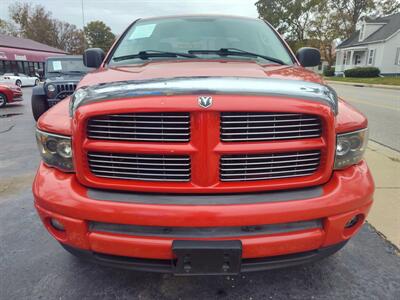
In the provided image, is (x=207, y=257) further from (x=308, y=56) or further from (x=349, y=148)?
(x=308, y=56)

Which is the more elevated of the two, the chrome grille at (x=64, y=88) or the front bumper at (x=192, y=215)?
the front bumper at (x=192, y=215)

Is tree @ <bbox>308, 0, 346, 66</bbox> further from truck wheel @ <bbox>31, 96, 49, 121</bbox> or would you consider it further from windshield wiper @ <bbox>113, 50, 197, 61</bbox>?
windshield wiper @ <bbox>113, 50, 197, 61</bbox>

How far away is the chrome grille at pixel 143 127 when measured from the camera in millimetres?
1736

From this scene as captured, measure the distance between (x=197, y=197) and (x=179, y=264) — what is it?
361 mm

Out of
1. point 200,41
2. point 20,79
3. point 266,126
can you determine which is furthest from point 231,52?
point 20,79

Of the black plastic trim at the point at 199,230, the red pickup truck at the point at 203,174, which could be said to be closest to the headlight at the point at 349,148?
the red pickup truck at the point at 203,174

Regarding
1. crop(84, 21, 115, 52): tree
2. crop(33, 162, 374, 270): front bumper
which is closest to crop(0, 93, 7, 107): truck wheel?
crop(33, 162, 374, 270): front bumper

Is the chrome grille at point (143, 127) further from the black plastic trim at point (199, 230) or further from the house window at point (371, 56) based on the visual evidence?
the house window at point (371, 56)

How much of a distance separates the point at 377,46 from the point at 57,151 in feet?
141

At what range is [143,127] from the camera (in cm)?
176

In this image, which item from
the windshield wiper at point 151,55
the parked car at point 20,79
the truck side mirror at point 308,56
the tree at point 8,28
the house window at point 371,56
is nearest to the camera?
the windshield wiper at point 151,55

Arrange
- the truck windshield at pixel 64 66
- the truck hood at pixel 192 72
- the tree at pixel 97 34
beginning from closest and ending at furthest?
the truck hood at pixel 192 72, the truck windshield at pixel 64 66, the tree at pixel 97 34

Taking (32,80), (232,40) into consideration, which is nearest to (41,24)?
(32,80)

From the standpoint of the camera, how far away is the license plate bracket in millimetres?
1730
